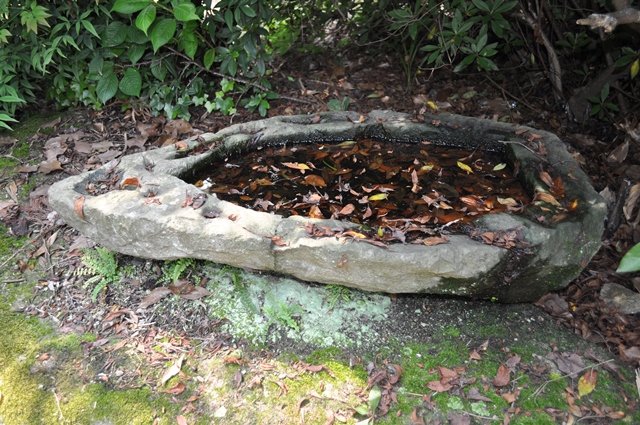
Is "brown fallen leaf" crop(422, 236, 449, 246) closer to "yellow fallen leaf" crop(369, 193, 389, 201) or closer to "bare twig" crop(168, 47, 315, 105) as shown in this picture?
"yellow fallen leaf" crop(369, 193, 389, 201)

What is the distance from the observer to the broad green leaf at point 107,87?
4.40m

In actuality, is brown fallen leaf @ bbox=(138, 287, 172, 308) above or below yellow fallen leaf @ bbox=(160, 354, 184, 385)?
above

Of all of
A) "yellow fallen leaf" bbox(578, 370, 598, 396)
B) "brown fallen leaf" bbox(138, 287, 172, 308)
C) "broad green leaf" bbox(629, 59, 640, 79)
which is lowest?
"yellow fallen leaf" bbox(578, 370, 598, 396)

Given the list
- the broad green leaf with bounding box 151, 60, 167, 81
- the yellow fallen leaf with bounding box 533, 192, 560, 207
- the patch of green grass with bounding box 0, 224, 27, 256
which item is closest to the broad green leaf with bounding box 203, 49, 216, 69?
the broad green leaf with bounding box 151, 60, 167, 81

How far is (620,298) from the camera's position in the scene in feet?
10.3

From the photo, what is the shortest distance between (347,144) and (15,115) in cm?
334

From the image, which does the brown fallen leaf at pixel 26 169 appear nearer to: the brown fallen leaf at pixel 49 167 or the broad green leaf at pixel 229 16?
the brown fallen leaf at pixel 49 167

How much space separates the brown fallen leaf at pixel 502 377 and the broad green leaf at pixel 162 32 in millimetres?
3390

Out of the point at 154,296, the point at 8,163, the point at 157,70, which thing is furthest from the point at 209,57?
the point at 154,296

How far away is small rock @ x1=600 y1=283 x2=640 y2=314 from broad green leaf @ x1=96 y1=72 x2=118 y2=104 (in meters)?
4.27

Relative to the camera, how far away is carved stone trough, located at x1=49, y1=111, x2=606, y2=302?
104 inches

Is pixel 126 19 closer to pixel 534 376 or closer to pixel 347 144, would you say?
pixel 347 144

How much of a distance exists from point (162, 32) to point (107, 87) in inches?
35.7

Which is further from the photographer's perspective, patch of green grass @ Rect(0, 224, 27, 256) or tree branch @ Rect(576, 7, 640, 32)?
Result: patch of green grass @ Rect(0, 224, 27, 256)
